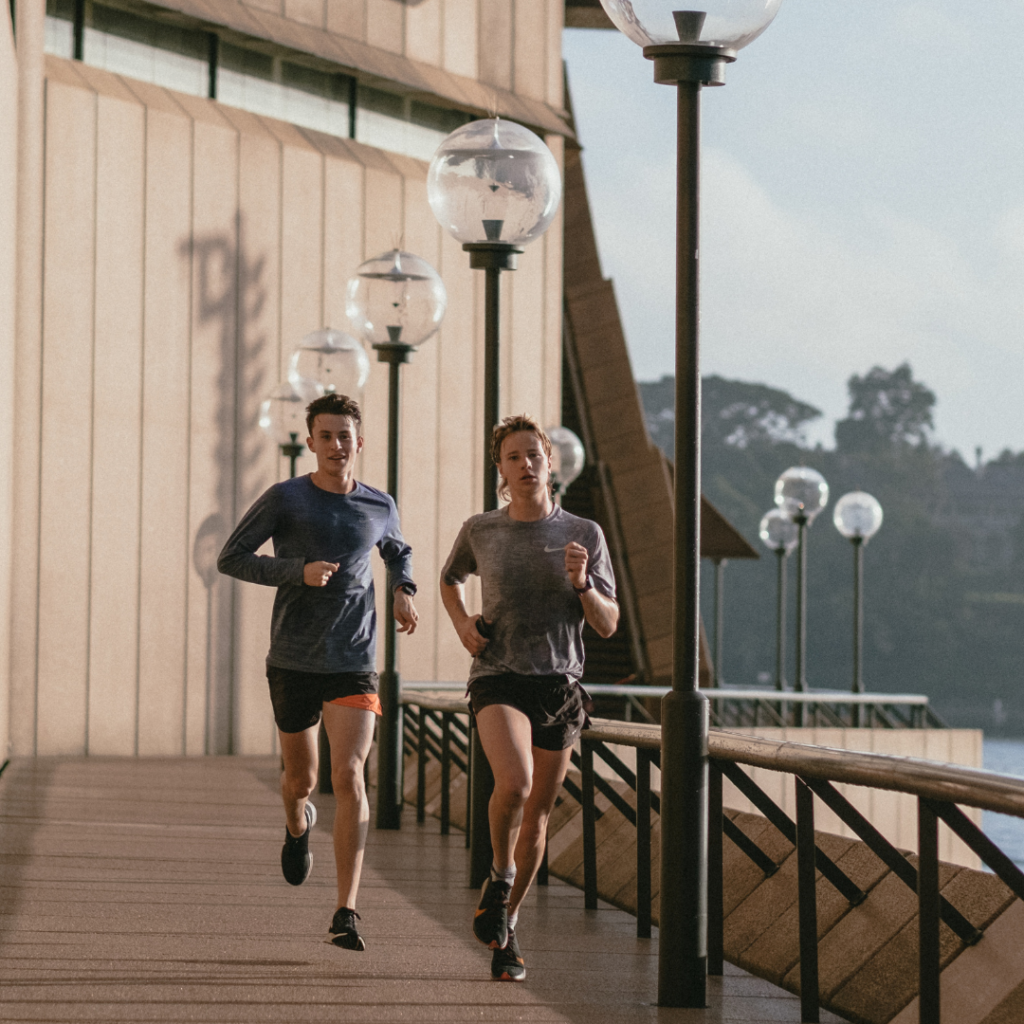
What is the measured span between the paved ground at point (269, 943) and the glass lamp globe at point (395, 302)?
115 inches

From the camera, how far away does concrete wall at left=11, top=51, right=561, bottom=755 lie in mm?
17375

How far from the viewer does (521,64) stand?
22844 millimetres

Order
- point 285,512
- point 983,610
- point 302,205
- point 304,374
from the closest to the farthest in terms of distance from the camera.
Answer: point 285,512 → point 304,374 → point 302,205 → point 983,610

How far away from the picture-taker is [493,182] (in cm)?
730

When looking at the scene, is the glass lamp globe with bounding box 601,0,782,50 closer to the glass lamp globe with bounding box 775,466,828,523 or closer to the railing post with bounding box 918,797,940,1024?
the railing post with bounding box 918,797,940,1024

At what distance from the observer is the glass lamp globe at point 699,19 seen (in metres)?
5.22

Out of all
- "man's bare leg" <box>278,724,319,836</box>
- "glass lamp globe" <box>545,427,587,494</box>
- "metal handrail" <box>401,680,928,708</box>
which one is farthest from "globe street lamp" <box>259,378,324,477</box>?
"man's bare leg" <box>278,724,319,836</box>

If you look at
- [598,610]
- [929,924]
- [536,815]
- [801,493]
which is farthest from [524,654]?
[801,493]

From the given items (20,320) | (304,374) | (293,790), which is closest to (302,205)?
(20,320)

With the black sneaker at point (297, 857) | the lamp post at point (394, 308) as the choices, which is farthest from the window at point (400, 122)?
the black sneaker at point (297, 857)

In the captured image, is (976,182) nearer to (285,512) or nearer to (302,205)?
(302,205)

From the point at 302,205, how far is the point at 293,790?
1441 centimetres

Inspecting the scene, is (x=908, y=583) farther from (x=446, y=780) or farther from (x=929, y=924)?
(x=929, y=924)

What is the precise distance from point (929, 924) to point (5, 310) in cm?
1100
